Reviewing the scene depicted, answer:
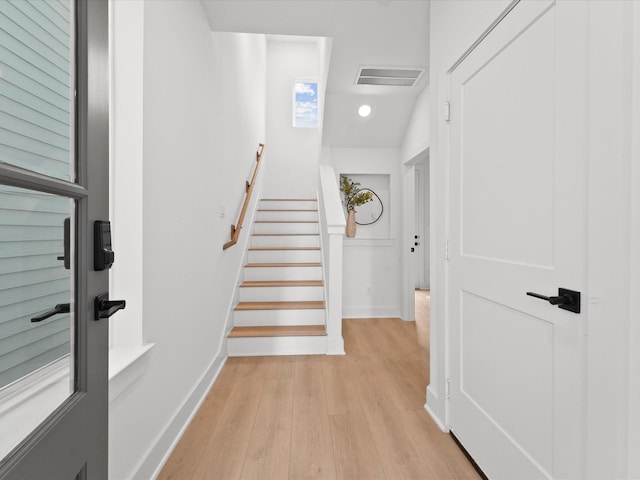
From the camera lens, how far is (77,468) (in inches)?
25.9

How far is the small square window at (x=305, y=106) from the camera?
5824 mm

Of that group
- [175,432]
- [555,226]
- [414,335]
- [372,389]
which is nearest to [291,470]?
[175,432]

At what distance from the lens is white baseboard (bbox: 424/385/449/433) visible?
5.97ft

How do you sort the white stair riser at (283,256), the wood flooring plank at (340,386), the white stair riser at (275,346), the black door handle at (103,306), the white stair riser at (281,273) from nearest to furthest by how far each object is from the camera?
the black door handle at (103,306), the wood flooring plank at (340,386), the white stair riser at (275,346), the white stair riser at (281,273), the white stair riser at (283,256)

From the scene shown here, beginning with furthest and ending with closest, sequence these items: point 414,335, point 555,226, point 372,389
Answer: point 414,335 → point 372,389 → point 555,226

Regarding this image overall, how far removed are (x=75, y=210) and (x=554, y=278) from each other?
1388 mm

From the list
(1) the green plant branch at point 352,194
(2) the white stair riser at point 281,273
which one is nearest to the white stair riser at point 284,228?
(1) the green plant branch at point 352,194

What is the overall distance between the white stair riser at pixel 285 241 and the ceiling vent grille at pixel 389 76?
1.89 metres

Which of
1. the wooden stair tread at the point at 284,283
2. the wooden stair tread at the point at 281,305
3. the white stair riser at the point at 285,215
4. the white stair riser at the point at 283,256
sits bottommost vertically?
the wooden stair tread at the point at 281,305

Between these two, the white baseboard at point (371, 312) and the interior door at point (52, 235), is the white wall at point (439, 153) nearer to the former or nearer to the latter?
the interior door at point (52, 235)

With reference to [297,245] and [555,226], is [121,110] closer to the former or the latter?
[555,226]

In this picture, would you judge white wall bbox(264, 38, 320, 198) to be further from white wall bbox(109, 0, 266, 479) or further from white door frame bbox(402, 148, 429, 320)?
white wall bbox(109, 0, 266, 479)

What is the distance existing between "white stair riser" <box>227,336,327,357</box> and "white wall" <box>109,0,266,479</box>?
6.3 inches

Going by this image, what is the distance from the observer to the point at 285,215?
475cm
